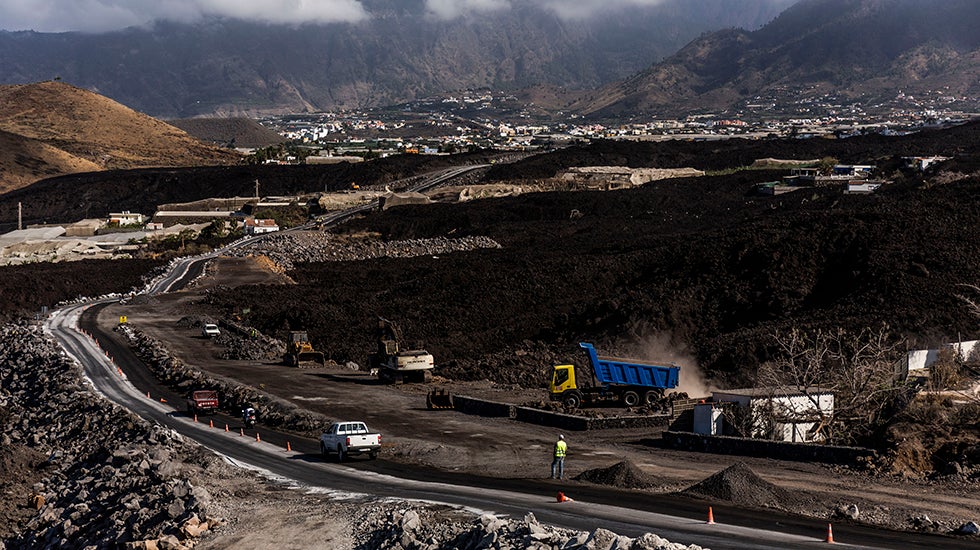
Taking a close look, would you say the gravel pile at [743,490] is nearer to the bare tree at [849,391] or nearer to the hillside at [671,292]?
the bare tree at [849,391]

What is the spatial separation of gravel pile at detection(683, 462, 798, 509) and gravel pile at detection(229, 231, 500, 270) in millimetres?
83274

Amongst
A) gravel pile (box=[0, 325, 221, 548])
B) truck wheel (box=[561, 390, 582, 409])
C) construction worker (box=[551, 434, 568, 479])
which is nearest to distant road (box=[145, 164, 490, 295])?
gravel pile (box=[0, 325, 221, 548])

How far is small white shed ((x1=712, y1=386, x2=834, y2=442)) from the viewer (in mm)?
37625

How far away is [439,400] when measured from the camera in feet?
159

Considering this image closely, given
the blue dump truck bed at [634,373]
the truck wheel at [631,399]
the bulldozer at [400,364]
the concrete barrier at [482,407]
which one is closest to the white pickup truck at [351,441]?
the concrete barrier at [482,407]

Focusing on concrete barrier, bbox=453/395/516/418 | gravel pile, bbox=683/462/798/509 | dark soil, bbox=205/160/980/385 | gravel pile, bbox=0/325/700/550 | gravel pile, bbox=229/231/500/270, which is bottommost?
gravel pile, bbox=0/325/700/550

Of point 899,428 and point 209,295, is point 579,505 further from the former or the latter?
point 209,295

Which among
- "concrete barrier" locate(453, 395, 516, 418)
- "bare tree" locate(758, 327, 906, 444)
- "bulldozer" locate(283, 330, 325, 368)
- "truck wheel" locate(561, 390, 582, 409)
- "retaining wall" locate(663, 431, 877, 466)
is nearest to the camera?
"retaining wall" locate(663, 431, 877, 466)

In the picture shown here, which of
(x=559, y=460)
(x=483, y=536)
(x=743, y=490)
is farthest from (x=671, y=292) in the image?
(x=483, y=536)

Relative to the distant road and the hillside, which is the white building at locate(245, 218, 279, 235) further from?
the hillside

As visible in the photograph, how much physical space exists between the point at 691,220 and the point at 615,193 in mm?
22324

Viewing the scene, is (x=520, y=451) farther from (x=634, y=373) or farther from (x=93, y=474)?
(x=93, y=474)

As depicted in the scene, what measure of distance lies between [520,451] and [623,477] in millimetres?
7382

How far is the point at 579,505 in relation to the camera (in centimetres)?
2903
